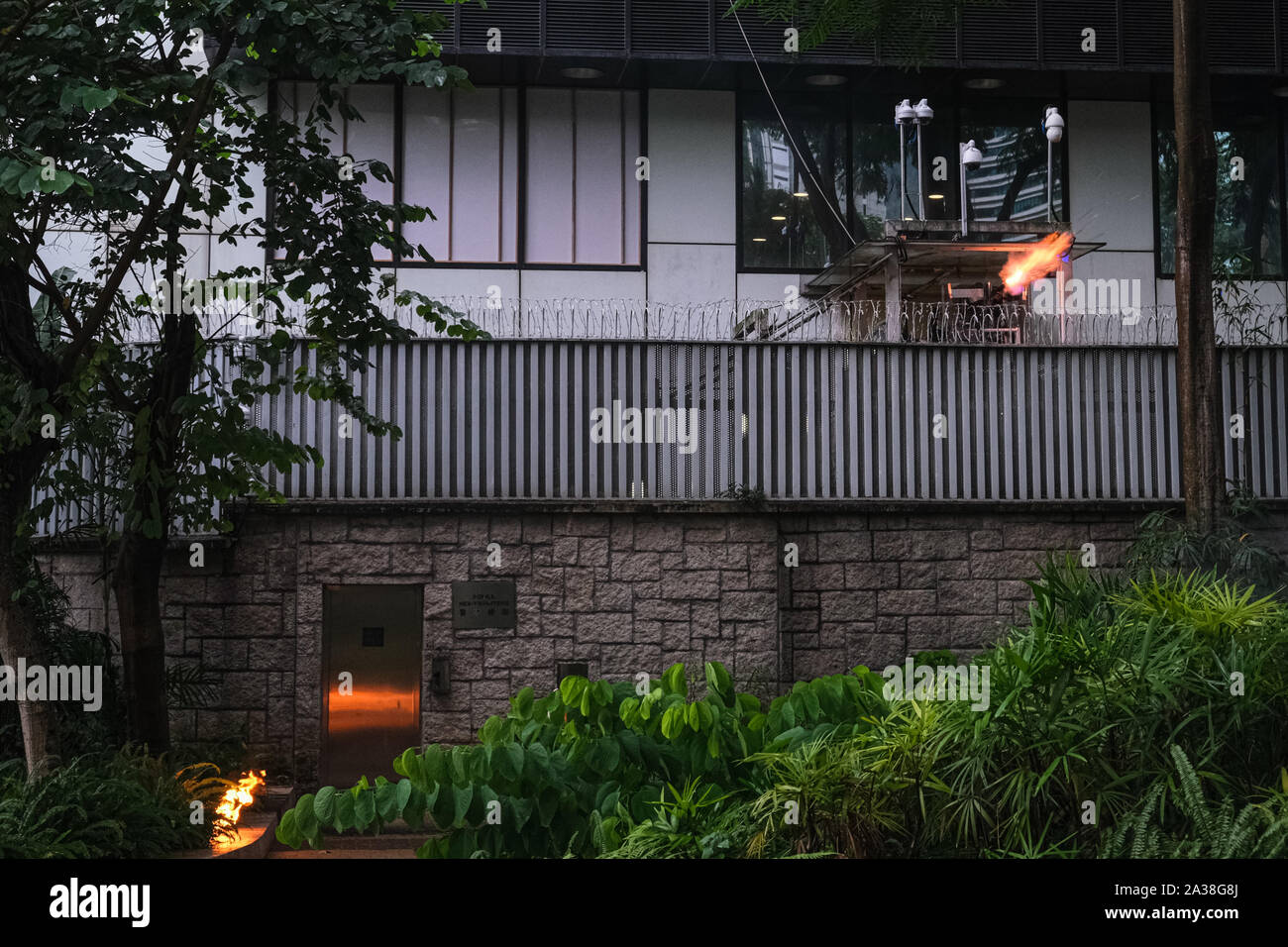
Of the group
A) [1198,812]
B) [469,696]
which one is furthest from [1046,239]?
[1198,812]

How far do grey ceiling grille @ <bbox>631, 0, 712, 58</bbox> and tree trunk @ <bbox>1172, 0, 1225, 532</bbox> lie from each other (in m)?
5.07

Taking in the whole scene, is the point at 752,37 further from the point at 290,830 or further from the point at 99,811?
the point at 290,830

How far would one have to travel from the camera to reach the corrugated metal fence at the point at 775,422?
11.9m

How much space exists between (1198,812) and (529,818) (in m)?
3.01

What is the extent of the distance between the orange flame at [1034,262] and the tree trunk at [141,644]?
891cm

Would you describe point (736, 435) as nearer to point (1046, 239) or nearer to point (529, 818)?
point (1046, 239)

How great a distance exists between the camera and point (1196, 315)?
35.3ft

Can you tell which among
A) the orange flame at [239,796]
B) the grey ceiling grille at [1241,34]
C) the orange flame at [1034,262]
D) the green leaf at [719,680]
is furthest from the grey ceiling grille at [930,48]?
the orange flame at [239,796]

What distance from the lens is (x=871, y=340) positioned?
12203 millimetres

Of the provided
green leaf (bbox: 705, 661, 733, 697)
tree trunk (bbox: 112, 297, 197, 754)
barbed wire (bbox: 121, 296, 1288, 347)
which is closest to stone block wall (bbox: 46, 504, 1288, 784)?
tree trunk (bbox: 112, 297, 197, 754)

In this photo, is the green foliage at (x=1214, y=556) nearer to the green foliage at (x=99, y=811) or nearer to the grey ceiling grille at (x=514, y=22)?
the green foliage at (x=99, y=811)

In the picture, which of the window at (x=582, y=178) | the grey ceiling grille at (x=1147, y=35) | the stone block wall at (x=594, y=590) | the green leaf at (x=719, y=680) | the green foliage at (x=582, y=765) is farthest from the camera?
the window at (x=582, y=178)

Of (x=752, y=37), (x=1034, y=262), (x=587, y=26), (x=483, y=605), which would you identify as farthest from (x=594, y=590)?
(x=752, y=37)
